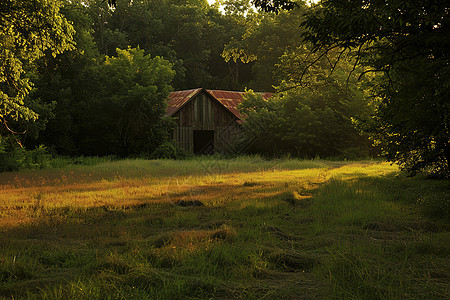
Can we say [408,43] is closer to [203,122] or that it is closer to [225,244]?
[225,244]

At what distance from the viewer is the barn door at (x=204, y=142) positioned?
118 feet

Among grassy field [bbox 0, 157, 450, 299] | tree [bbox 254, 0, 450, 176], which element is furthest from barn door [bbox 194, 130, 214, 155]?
tree [bbox 254, 0, 450, 176]

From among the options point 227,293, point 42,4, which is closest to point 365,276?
point 227,293

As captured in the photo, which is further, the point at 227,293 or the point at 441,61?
the point at 441,61

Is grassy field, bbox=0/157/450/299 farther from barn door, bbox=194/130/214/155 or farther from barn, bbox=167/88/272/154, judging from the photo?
barn door, bbox=194/130/214/155

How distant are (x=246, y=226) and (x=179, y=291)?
146 inches

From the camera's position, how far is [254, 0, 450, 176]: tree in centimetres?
709

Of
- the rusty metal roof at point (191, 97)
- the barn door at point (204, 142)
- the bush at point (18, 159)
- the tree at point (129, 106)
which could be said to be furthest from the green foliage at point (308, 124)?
the bush at point (18, 159)

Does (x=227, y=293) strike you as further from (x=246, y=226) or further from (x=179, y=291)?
(x=246, y=226)

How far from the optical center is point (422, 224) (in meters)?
7.95


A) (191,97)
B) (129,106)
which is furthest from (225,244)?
(191,97)

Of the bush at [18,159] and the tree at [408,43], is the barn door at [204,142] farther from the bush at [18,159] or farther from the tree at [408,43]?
the tree at [408,43]

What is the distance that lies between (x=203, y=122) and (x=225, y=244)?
94.0 ft

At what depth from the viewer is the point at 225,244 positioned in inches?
255
